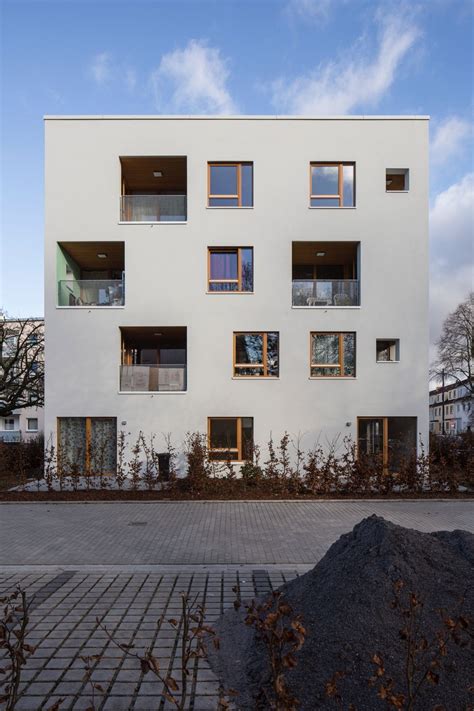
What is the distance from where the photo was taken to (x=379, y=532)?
14.4 ft

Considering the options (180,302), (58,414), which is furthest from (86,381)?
(180,302)

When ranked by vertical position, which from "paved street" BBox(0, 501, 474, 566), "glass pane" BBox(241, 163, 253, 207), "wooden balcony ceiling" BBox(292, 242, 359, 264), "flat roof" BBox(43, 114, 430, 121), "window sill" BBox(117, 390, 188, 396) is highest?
"flat roof" BBox(43, 114, 430, 121)

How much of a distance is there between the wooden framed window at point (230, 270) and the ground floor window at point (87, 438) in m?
5.83

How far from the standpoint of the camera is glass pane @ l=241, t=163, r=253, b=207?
50.0 feet

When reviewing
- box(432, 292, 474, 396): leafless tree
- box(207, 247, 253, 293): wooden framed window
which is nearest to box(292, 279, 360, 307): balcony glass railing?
box(207, 247, 253, 293): wooden framed window

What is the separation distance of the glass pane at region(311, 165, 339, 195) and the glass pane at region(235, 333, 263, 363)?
5540 mm

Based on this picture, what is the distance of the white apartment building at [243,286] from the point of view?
1472 centimetres

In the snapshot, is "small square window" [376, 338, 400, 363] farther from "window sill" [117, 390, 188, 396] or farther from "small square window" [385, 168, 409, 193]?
"window sill" [117, 390, 188, 396]

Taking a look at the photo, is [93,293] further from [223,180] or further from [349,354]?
[349,354]

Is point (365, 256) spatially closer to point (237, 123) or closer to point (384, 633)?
point (237, 123)

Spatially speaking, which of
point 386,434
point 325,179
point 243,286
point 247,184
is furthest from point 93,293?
point 386,434

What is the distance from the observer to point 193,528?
28.2 ft

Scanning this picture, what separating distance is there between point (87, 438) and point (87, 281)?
17.7 feet

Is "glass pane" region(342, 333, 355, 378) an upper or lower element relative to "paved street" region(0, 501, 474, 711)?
upper
